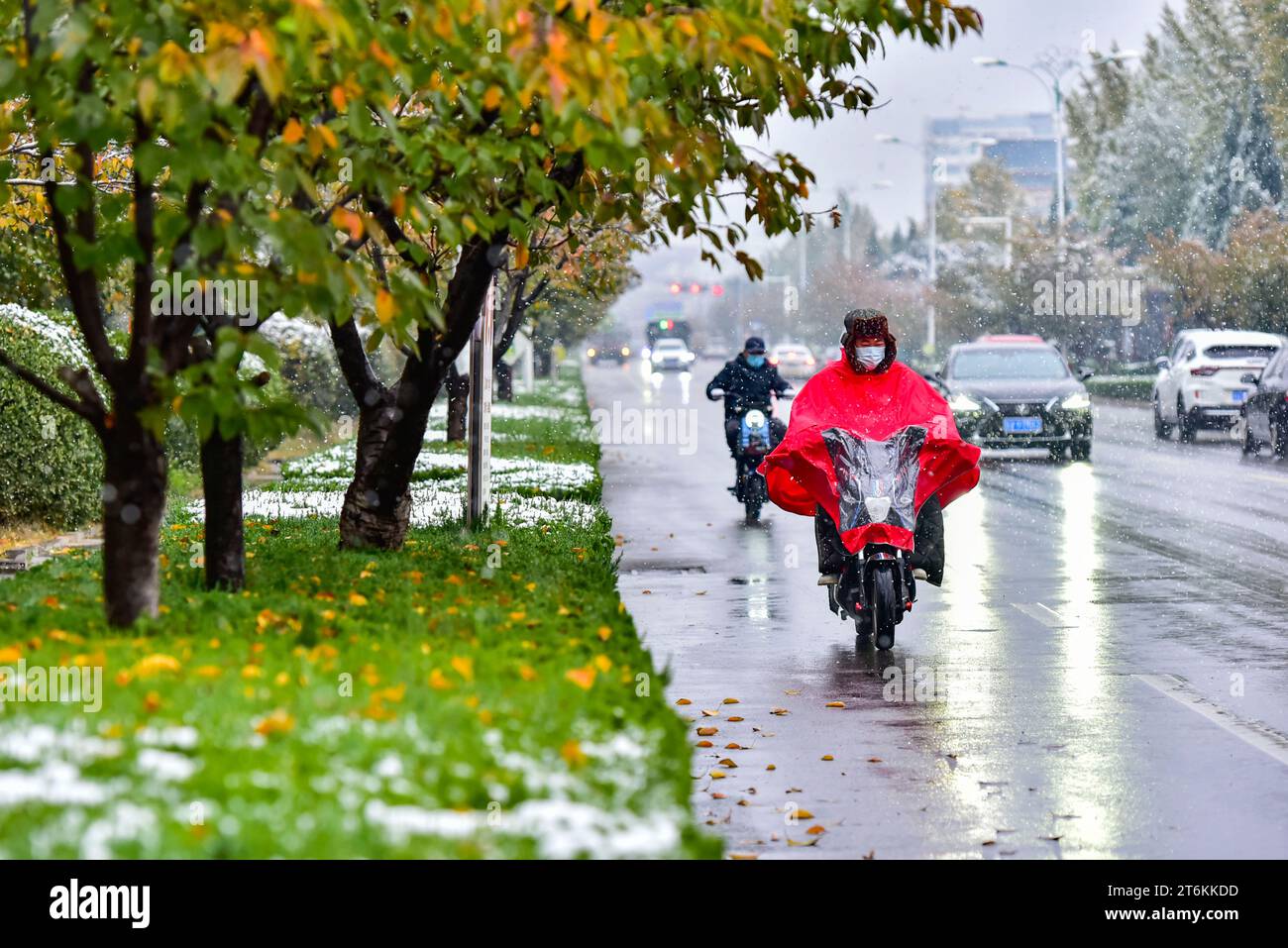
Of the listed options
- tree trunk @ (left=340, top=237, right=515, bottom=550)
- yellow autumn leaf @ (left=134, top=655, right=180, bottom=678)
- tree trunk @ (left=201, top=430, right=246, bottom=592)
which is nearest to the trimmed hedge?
tree trunk @ (left=340, top=237, right=515, bottom=550)

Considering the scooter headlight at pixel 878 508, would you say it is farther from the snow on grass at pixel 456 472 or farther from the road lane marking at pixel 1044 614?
the snow on grass at pixel 456 472

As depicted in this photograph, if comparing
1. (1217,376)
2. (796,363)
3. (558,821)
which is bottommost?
(558,821)

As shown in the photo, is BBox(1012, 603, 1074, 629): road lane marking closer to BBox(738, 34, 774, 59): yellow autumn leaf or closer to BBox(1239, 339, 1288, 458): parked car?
BBox(738, 34, 774, 59): yellow autumn leaf

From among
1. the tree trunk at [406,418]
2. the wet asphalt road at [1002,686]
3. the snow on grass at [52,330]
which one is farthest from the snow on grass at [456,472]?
the tree trunk at [406,418]

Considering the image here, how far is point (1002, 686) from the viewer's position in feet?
33.3

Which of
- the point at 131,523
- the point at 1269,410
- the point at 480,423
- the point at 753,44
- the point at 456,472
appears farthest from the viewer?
the point at 1269,410

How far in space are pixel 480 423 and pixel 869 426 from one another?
4.32 m

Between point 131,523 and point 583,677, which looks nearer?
point 583,677

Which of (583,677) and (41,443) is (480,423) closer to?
(41,443)

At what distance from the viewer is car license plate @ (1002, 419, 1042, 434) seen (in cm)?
2805

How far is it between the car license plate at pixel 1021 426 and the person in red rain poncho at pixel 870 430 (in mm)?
16539

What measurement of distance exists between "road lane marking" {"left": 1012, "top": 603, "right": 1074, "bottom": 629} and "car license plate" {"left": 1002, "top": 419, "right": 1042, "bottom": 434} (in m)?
15.0

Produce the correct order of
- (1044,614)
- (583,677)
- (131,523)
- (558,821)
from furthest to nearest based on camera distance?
(1044,614) < (131,523) < (583,677) < (558,821)

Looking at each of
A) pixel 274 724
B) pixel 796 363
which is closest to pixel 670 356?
pixel 796 363
